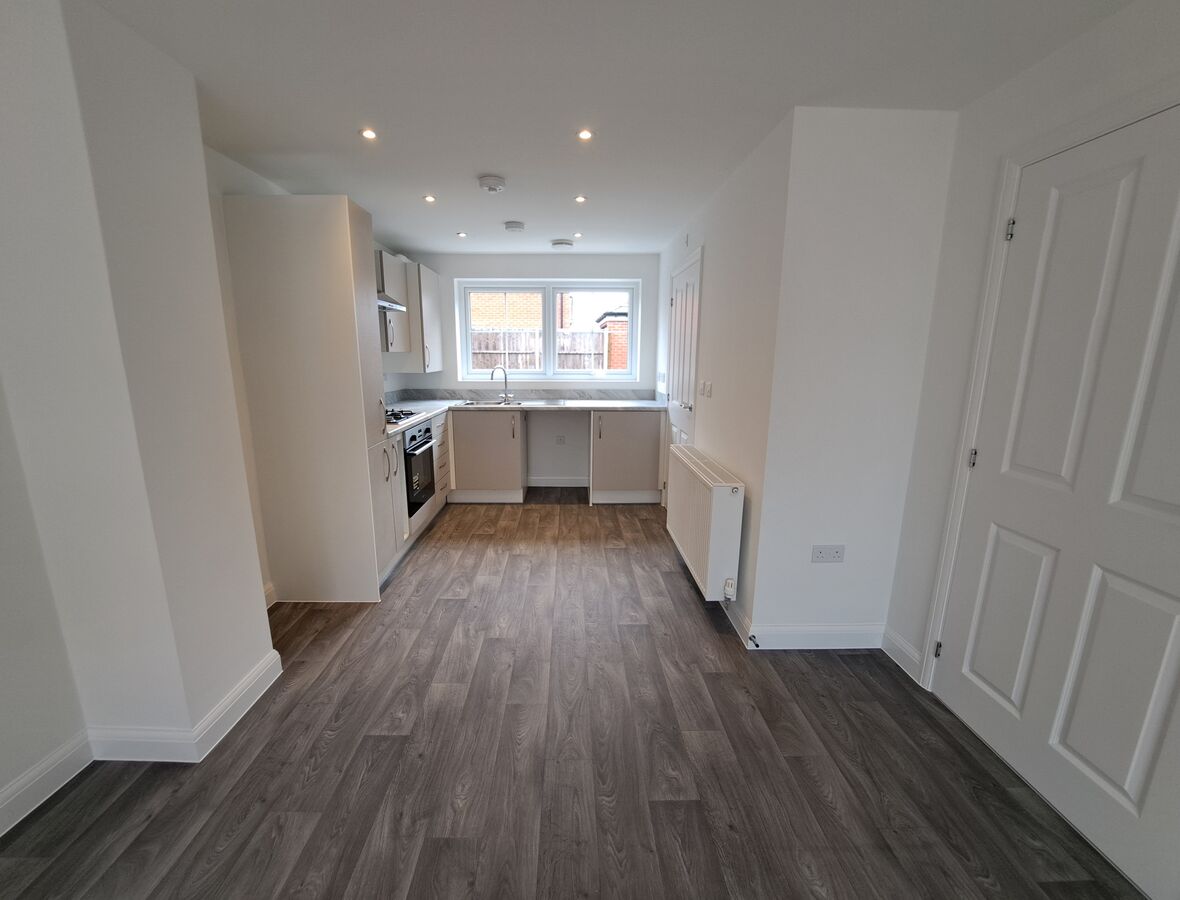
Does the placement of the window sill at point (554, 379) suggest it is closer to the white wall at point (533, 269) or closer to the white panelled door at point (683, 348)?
the white wall at point (533, 269)

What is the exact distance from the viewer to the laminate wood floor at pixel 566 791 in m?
1.29

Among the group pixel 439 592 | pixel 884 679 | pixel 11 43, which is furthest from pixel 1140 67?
pixel 439 592

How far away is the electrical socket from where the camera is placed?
7.30 ft

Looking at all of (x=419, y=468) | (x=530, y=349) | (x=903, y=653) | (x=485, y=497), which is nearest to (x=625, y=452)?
(x=485, y=497)

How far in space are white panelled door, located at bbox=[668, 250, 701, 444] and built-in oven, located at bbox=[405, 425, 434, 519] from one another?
213 centimetres

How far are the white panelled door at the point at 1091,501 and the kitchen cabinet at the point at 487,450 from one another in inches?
140

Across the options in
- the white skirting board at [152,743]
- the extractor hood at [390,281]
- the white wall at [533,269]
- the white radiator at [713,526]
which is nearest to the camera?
the white skirting board at [152,743]

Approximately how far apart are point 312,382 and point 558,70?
6.18 ft

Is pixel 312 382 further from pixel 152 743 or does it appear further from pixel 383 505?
pixel 152 743

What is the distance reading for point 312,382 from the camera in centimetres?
244

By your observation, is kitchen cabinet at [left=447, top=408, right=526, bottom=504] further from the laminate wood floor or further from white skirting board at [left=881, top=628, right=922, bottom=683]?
white skirting board at [left=881, top=628, right=922, bottom=683]

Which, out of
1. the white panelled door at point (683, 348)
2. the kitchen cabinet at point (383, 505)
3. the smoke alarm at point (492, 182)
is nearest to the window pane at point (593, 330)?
the white panelled door at point (683, 348)

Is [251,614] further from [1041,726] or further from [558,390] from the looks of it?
[558,390]

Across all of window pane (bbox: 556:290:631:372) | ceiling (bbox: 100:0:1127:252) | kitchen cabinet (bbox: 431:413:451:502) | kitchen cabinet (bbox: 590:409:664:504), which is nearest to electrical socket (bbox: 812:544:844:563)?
ceiling (bbox: 100:0:1127:252)
